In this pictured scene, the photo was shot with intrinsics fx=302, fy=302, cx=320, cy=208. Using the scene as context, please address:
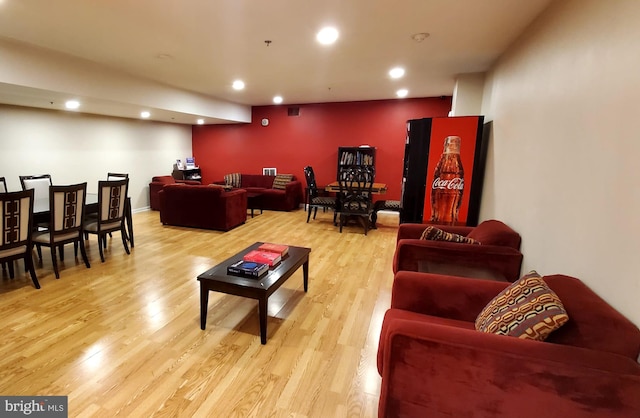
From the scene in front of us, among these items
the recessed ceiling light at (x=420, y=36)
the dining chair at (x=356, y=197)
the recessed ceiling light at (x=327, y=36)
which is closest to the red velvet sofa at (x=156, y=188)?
the dining chair at (x=356, y=197)

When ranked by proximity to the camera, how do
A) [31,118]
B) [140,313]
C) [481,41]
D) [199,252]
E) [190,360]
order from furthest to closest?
[31,118], [199,252], [481,41], [140,313], [190,360]

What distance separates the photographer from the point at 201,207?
5.18 meters

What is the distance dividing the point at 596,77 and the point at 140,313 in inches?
136

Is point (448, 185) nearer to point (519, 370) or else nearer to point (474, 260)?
point (474, 260)

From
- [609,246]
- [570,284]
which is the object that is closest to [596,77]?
[609,246]

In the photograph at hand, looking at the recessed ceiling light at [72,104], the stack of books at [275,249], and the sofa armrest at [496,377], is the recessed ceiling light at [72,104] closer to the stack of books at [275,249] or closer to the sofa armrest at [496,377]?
the stack of books at [275,249]

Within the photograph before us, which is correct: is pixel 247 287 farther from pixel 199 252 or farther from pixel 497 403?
pixel 199 252

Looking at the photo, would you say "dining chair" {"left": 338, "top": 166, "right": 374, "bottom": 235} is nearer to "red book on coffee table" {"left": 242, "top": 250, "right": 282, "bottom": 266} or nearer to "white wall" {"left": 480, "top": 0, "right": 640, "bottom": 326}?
"white wall" {"left": 480, "top": 0, "right": 640, "bottom": 326}

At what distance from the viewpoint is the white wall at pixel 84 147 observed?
15.0ft

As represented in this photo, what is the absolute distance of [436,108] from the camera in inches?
240

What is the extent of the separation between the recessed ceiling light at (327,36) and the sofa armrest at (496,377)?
2.48m

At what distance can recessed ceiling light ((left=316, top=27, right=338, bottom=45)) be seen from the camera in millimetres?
2650

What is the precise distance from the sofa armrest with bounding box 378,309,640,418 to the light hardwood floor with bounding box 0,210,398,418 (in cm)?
60

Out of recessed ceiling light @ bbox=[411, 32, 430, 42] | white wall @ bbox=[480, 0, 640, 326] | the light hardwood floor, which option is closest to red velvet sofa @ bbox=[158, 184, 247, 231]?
the light hardwood floor
